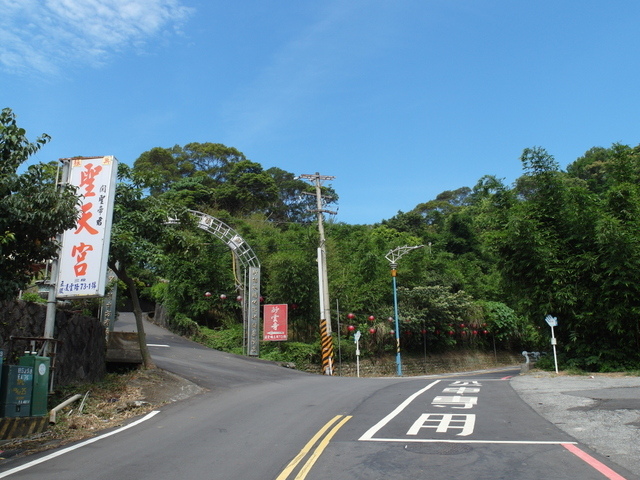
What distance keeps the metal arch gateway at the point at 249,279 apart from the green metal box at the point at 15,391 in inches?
704

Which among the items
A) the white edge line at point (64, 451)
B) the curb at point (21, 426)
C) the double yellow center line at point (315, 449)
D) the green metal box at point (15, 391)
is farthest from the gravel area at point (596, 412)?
the green metal box at point (15, 391)

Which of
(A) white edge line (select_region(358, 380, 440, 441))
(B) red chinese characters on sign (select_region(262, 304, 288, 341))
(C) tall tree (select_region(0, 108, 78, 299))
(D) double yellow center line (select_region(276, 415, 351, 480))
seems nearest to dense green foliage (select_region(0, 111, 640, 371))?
(C) tall tree (select_region(0, 108, 78, 299))

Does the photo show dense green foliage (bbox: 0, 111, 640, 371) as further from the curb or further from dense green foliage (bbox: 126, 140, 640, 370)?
the curb

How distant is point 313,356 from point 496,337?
18333 mm

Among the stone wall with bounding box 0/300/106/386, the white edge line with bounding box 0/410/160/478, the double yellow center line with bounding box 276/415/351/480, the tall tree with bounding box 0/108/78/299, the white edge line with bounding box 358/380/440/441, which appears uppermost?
the tall tree with bounding box 0/108/78/299

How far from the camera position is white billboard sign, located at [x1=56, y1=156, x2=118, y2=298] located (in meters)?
11.3

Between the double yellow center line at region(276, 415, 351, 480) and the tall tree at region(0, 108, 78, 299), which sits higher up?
the tall tree at region(0, 108, 78, 299)

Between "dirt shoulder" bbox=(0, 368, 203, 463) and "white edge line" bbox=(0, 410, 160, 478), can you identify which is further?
"dirt shoulder" bbox=(0, 368, 203, 463)

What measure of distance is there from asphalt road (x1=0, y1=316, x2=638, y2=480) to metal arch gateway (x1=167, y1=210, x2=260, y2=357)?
14577 millimetres

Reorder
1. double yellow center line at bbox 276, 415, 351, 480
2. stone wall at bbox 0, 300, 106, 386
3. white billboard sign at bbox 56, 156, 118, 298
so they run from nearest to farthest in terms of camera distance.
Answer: double yellow center line at bbox 276, 415, 351, 480, stone wall at bbox 0, 300, 106, 386, white billboard sign at bbox 56, 156, 118, 298

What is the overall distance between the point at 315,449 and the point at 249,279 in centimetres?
2163

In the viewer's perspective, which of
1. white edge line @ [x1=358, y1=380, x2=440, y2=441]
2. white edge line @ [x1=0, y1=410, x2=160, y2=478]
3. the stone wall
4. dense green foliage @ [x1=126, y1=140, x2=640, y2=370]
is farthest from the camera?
dense green foliage @ [x1=126, y1=140, x2=640, y2=370]

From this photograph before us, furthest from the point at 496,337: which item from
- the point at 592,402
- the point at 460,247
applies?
the point at 592,402

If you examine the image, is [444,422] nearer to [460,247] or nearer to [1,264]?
[1,264]
